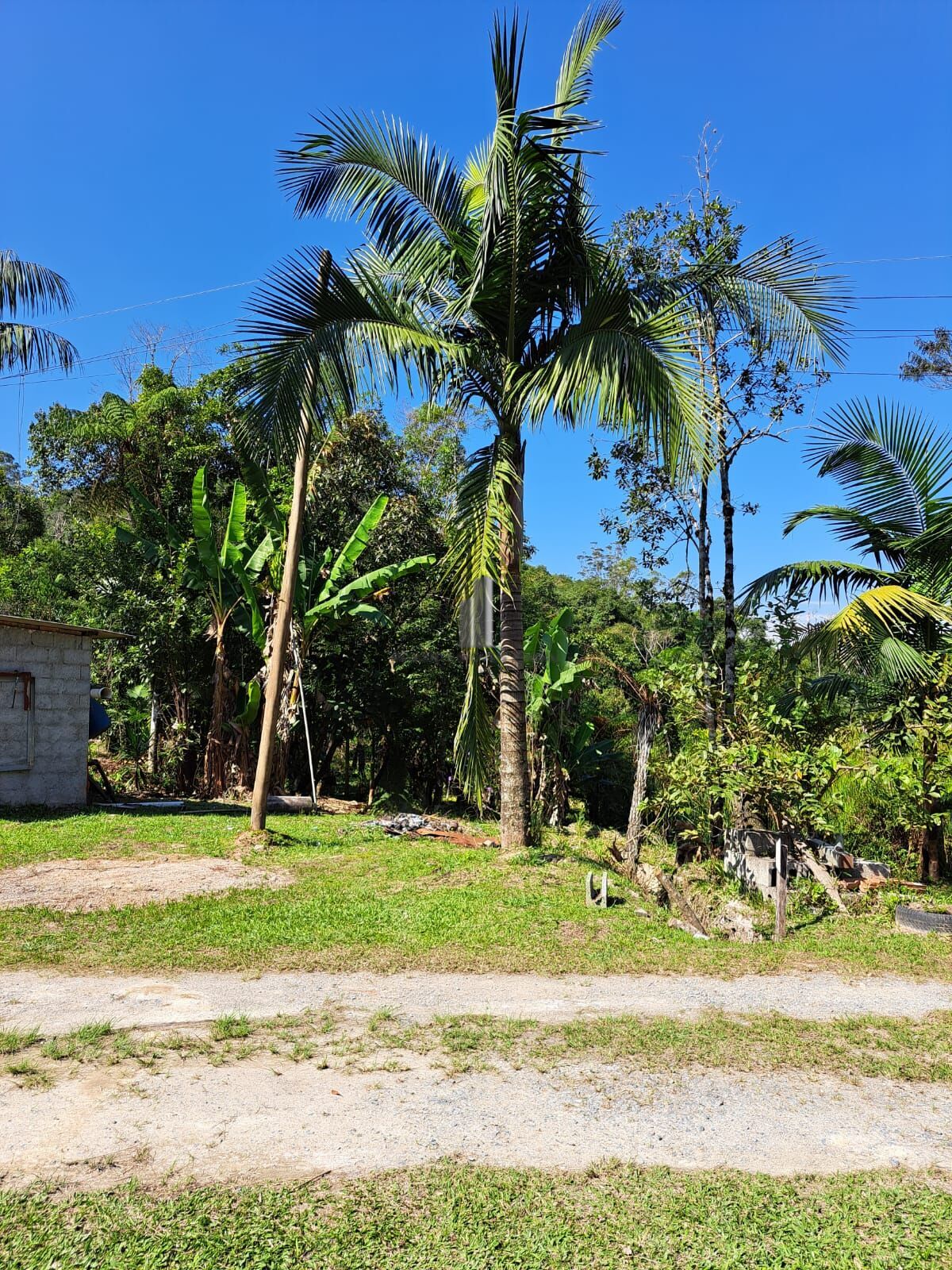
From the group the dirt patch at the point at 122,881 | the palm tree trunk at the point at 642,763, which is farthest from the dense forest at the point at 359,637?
the dirt patch at the point at 122,881

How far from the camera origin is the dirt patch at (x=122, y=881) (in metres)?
7.73

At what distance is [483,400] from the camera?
940cm

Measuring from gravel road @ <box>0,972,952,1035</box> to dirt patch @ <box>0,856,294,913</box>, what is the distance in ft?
6.60

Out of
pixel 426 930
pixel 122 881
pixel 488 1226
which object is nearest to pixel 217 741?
pixel 122 881

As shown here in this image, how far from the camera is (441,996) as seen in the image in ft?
18.7

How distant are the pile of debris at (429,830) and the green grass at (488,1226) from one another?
7508 millimetres

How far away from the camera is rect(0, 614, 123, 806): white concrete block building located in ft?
40.6

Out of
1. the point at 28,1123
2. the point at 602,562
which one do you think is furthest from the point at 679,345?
the point at 602,562

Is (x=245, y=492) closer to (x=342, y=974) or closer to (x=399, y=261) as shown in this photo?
(x=399, y=261)

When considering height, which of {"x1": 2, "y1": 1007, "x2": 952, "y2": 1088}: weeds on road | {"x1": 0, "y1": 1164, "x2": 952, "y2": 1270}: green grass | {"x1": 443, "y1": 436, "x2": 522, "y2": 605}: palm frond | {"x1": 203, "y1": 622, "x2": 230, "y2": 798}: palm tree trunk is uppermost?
{"x1": 443, "y1": 436, "x2": 522, "y2": 605}: palm frond

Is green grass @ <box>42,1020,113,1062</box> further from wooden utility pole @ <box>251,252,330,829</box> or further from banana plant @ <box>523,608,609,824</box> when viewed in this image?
banana plant @ <box>523,608,609,824</box>

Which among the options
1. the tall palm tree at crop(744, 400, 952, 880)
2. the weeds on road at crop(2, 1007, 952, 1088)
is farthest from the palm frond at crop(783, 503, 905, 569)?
the weeds on road at crop(2, 1007, 952, 1088)

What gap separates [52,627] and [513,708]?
7.32 metres

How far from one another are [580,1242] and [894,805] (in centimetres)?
847
